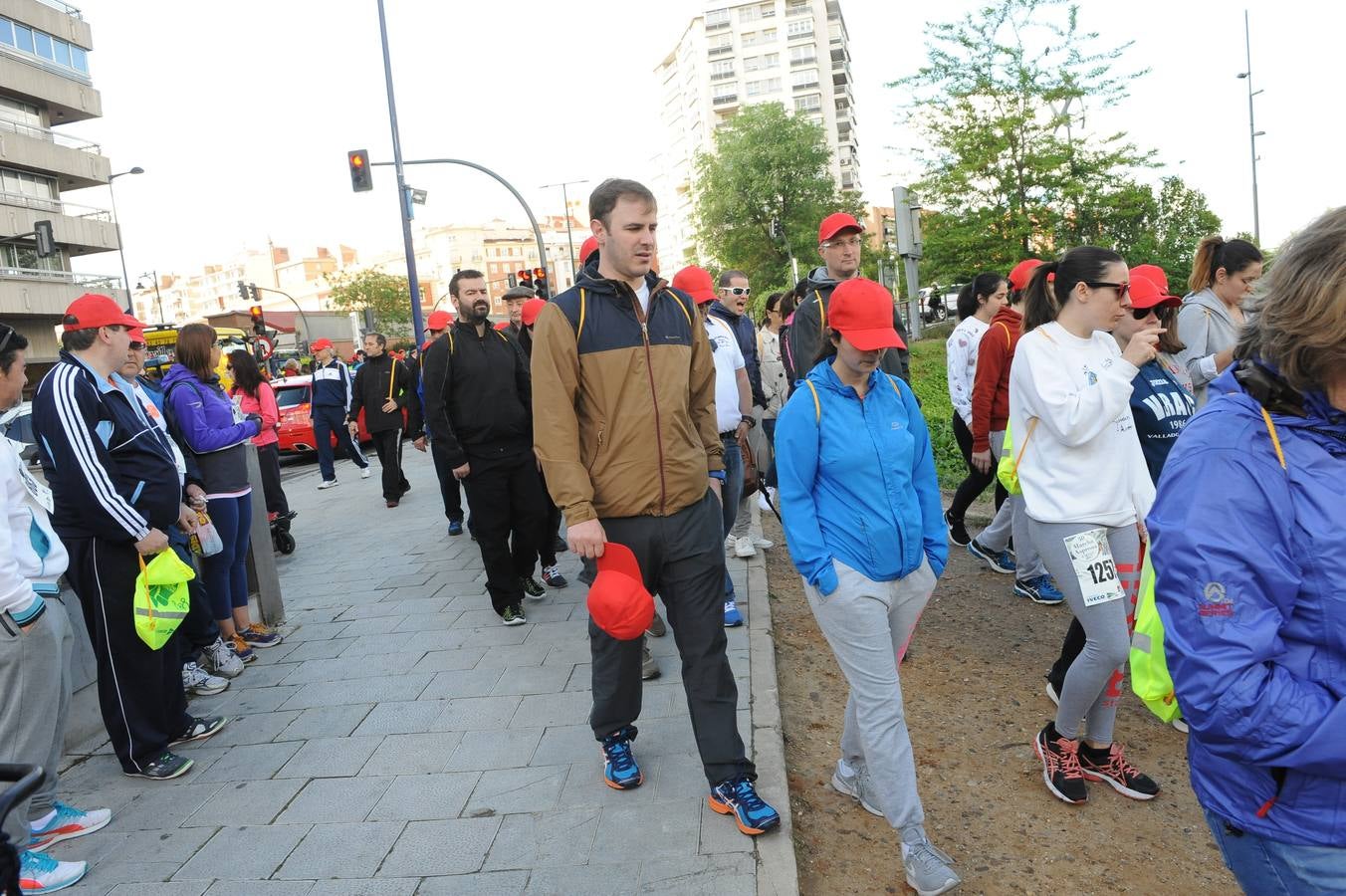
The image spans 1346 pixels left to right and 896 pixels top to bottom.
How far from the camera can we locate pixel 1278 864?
5.25ft

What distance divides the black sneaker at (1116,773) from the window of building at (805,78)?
3508 inches

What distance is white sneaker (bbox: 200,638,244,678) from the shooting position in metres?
5.21

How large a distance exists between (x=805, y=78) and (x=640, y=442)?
294ft

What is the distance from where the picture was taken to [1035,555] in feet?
18.8

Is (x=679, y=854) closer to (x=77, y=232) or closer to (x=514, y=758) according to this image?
(x=514, y=758)

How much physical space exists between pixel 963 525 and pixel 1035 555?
1443 millimetres

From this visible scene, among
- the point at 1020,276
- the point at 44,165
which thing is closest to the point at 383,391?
the point at 1020,276

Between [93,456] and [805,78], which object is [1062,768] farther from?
[805,78]

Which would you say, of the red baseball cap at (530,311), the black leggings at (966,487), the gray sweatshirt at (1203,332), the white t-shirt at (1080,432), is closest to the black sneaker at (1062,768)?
the white t-shirt at (1080,432)

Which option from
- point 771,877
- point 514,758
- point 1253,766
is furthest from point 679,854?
point 1253,766

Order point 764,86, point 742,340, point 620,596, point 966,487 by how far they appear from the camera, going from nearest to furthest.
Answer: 1. point 620,596
2. point 742,340
3. point 966,487
4. point 764,86

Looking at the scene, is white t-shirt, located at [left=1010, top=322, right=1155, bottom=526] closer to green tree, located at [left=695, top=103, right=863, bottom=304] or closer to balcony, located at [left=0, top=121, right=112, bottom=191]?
balcony, located at [left=0, top=121, right=112, bottom=191]

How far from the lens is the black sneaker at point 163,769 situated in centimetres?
398

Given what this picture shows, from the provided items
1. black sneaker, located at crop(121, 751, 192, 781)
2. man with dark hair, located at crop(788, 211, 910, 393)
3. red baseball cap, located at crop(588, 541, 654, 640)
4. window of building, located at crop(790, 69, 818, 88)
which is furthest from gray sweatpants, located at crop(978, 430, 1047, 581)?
window of building, located at crop(790, 69, 818, 88)
